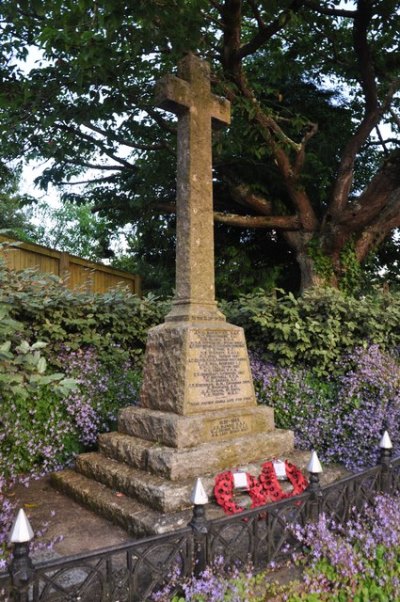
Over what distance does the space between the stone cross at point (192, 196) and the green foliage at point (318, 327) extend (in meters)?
1.40

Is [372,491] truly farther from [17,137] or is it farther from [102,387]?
[17,137]

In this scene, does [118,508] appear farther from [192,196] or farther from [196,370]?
[192,196]

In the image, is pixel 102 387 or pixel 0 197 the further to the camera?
pixel 0 197

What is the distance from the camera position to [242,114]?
8.02 m

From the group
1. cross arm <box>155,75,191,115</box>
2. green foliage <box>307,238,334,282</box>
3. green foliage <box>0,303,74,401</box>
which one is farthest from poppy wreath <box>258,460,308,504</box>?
green foliage <box>307,238,334,282</box>

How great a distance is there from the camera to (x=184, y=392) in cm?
396

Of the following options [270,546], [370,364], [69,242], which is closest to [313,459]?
[270,546]

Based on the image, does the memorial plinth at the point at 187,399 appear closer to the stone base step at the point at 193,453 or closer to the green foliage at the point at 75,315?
the stone base step at the point at 193,453

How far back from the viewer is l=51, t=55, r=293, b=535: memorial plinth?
361 centimetres

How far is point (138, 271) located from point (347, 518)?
12.9m

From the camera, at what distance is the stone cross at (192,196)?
4.39m

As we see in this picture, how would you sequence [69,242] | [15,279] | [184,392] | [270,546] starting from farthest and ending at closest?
1. [69,242]
2. [15,279]
3. [184,392]
4. [270,546]

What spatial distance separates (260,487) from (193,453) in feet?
1.96

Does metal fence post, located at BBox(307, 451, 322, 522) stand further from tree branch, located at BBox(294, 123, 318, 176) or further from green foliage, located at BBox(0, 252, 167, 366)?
tree branch, located at BBox(294, 123, 318, 176)
